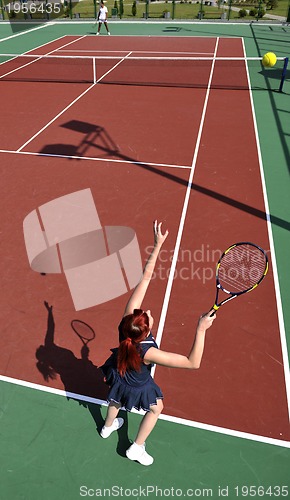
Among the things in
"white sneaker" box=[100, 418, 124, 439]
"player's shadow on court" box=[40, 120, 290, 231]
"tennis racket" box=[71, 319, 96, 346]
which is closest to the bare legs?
"white sneaker" box=[100, 418, 124, 439]

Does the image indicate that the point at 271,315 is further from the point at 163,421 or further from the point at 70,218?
the point at 70,218

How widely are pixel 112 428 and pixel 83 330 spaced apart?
1748 millimetres

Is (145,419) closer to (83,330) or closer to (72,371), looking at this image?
(72,371)

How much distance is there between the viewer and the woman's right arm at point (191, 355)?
3.12m

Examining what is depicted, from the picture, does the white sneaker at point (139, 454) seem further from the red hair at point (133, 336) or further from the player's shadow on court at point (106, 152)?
the player's shadow on court at point (106, 152)

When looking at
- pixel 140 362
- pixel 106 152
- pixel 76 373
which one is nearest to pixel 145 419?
pixel 140 362

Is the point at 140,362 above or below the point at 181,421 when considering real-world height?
above

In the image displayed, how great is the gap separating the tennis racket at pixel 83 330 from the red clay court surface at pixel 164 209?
118 mm

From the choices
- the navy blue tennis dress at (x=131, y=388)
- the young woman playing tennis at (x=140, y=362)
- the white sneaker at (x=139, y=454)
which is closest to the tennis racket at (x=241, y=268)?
the young woman playing tennis at (x=140, y=362)

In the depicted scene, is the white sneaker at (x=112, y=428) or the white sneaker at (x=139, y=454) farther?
the white sneaker at (x=112, y=428)

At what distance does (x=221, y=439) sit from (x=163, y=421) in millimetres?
728

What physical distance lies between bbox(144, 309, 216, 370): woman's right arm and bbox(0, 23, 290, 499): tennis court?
177 cm

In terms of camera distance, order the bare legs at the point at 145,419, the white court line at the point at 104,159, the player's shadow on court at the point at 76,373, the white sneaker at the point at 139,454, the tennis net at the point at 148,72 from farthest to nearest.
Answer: the tennis net at the point at 148,72 → the white court line at the point at 104,159 → the player's shadow on court at the point at 76,373 → the white sneaker at the point at 139,454 → the bare legs at the point at 145,419

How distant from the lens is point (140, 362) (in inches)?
139
